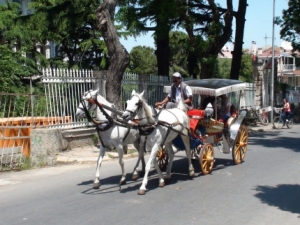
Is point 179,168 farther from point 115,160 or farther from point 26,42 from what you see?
point 26,42

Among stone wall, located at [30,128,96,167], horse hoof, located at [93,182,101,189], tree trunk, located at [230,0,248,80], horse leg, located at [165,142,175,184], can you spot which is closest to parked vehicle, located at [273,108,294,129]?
tree trunk, located at [230,0,248,80]

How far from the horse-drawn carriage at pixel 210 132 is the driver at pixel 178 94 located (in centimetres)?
44

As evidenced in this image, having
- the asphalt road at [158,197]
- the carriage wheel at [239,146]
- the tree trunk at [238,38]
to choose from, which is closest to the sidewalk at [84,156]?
the asphalt road at [158,197]

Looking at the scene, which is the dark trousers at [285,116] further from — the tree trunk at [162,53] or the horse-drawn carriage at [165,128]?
the horse-drawn carriage at [165,128]

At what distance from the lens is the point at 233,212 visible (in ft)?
27.0

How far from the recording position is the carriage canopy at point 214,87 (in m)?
11.8

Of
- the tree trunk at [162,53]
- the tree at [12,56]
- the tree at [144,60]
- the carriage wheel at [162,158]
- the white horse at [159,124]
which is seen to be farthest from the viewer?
the tree at [144,60]

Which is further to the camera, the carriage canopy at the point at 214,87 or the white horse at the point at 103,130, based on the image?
the carriage canopy at the point at 214,87

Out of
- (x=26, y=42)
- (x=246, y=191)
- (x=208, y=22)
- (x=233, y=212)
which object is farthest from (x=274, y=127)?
(x=233, y=212)

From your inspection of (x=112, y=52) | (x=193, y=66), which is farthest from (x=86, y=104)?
(x=193, y=66)

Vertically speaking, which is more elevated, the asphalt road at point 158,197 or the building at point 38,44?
the building at point 38,44

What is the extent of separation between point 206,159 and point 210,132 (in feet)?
3.15

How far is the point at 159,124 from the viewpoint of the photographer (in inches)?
387

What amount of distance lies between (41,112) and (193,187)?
652 centimetres
